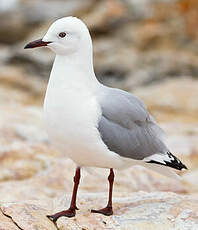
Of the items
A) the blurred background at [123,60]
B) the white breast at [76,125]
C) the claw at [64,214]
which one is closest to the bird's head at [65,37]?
the white breast at [76,125]

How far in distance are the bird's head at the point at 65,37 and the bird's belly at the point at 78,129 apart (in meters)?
0.42

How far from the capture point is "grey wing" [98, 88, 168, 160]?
4.96m

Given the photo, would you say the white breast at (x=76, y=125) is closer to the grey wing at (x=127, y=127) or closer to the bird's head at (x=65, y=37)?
the grey wing at (x=127, y=127)

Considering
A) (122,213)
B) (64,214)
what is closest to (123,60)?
(122,213)

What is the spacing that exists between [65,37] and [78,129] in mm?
743

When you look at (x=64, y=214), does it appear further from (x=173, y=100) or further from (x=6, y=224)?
(x=173, y=100)

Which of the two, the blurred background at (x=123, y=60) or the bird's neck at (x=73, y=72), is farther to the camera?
the blurred background at (x=123, y=60)

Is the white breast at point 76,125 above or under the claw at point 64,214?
above

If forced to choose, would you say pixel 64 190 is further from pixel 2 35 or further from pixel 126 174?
pixel 2 35

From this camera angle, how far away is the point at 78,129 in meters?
4.82

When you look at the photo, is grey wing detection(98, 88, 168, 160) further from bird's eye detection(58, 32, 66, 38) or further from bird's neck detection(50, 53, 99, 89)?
bird's eye detection(58, 32, 66, 38)

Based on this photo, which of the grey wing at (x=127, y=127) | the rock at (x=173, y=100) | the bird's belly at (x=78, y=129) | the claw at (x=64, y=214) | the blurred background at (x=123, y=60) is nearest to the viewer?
the bird's belly at (x=78, y=129)

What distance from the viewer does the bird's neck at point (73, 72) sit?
5004 millimetres

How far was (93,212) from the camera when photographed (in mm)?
5309
